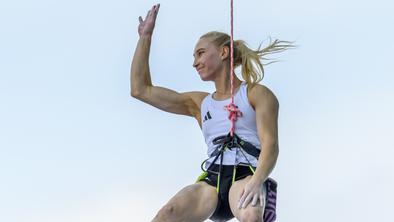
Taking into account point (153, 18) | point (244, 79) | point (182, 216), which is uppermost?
point (153, 18)

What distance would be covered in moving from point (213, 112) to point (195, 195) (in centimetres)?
78

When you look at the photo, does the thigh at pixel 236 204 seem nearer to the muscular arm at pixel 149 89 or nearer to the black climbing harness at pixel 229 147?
the black climbing harness at pixel 229 147

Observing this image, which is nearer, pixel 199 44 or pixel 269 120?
pixel 269 120

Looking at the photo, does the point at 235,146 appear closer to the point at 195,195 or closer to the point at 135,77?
the point at 195,195

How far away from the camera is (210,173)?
8805mm

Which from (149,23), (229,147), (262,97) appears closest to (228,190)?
(229,147)

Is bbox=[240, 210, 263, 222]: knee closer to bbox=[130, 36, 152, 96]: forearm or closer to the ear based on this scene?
the ear

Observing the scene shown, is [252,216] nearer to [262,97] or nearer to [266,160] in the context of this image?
[266,160]

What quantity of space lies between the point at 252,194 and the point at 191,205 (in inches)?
25.4

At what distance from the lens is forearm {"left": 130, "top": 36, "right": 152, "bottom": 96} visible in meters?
9.13

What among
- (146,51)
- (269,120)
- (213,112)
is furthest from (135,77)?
(269,120)

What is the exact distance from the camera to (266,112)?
8.57 meters

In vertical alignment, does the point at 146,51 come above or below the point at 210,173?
above

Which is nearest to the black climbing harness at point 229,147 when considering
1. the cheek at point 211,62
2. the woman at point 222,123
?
the woman at point 222,123
